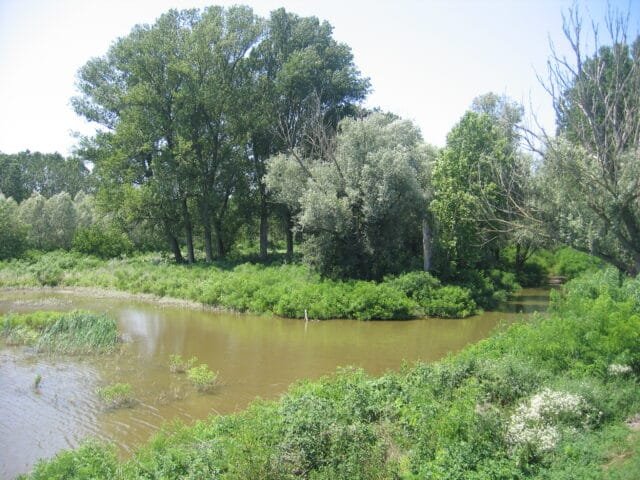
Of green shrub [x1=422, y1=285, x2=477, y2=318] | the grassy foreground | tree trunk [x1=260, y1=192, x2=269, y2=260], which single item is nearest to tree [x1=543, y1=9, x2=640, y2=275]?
the grassy foreground

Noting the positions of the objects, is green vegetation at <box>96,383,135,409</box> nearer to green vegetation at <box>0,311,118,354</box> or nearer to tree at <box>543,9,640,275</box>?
green vegetation at <box>0,311,118,354</box>

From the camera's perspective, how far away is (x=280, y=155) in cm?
3325

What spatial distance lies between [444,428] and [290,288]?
19.4 metres

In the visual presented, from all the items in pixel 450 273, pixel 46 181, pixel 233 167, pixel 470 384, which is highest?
pixel 46 181

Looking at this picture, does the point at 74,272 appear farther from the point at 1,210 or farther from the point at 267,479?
the point at 267,479

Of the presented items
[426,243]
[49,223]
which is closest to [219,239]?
[426,243]

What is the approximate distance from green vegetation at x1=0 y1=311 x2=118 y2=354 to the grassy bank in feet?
28.6

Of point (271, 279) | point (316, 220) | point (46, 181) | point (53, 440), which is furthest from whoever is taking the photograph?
point (46, 181)

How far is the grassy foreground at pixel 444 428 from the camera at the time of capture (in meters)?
8.09

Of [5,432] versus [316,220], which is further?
[316,220]

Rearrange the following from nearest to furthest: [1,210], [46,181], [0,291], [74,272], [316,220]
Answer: [316,220] → [0,291] → [74,272] → [1,210] → [46,181]

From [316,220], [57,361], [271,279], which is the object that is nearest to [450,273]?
[316,220]

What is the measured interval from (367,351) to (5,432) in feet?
39.0

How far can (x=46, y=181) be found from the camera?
80.4 m
